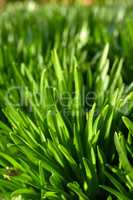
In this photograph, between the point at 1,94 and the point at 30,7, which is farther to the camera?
the point at 30,7

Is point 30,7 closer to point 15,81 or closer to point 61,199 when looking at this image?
point 15,81

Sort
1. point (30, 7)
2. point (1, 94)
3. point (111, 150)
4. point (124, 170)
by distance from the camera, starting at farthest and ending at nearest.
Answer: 1. point (30, 7)
2. point (1, 94)
3. point (111, 150)
4. point (124, 170)

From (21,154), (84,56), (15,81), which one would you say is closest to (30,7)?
(84,56)

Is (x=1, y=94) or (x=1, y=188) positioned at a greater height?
(x=1, y=94)

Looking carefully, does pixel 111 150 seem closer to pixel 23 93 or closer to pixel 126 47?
pixel 23 93

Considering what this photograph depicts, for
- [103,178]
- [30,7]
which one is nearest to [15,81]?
[103,178]

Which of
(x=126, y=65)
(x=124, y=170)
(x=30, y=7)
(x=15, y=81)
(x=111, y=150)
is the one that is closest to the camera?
(x=124, y=170)

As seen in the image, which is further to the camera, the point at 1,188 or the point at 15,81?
the point at 15,81

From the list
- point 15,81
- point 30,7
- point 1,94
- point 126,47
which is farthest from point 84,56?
point 30,7

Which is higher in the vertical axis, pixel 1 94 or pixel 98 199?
pixel 1 94
